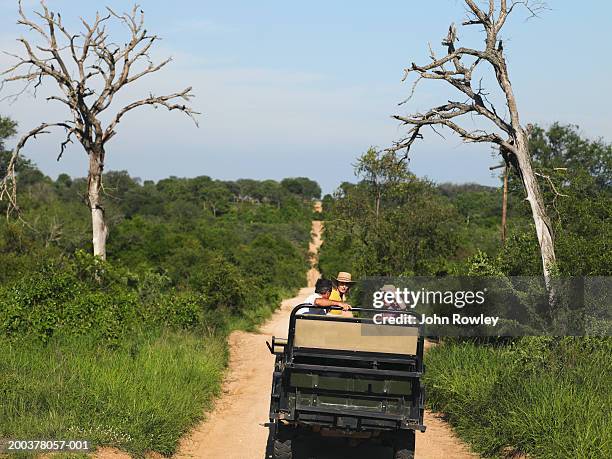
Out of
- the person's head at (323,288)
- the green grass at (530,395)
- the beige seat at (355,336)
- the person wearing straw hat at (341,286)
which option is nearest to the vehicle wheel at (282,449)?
the beige seat at (355,336)

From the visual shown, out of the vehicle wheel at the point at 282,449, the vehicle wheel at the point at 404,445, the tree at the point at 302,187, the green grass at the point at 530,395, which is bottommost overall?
the vehicle wheel at the point at 282,449

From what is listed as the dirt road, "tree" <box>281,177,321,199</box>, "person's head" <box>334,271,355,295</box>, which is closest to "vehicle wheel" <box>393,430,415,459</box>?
the dirt road

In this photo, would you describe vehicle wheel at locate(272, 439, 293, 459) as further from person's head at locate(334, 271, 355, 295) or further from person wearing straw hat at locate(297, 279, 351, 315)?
person's head at locate(334, 271, 355, 295)

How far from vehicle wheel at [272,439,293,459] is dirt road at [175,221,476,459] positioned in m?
0.74

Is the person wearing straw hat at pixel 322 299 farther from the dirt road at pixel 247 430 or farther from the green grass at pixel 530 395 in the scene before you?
the green grass at pixel 530 395

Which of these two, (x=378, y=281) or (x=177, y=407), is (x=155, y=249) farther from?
(x=177, y=407)

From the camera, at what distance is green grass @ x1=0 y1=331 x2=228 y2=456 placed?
750 cm

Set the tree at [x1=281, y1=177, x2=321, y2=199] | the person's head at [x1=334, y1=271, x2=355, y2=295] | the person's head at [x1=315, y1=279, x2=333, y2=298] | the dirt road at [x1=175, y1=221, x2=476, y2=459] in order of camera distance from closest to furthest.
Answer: the person's head at [x1=315, y1=279, x2=333, y2=298] < the dirt road at [x1=175, y1=221, x2=476, y2=459] < the person's head at [x1=334, y1=271, x2=355, y2=295] < the tree at [x1=281, y1=177, x2=321, y2=199]

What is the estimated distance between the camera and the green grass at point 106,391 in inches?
295

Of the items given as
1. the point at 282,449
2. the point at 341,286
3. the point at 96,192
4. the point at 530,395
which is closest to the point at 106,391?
the point at 282,449

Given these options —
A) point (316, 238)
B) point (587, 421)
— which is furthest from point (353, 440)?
point (316, 238)

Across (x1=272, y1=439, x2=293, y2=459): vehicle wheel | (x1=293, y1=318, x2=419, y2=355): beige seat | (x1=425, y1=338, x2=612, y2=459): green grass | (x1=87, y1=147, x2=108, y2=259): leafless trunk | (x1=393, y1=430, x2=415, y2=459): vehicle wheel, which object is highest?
(x1=87, y1=147, x2=108, y2=259): leafless trunk

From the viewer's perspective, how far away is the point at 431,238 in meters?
21.5

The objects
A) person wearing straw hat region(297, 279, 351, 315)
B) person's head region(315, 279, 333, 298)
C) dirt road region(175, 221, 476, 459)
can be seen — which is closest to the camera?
person wearing straw hat region(297, 279, 351, 315)
